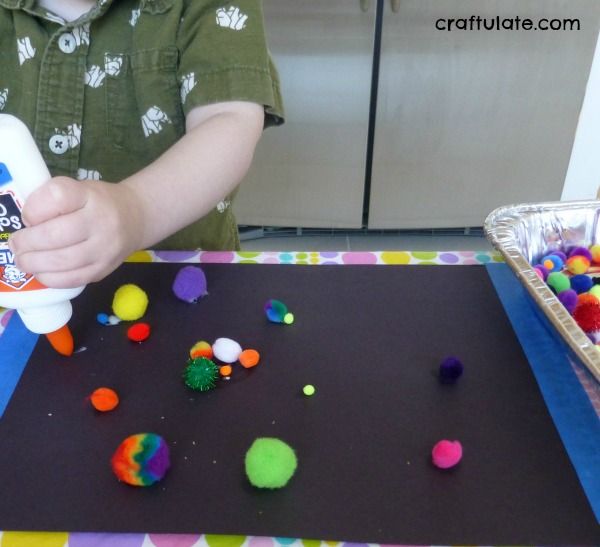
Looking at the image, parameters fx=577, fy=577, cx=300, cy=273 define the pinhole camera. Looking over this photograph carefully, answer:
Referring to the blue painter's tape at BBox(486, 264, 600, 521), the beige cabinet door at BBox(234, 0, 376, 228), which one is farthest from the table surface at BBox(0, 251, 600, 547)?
the beige cabinet door at BBox(234, 0, 376, 228)

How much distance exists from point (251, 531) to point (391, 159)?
1.06 meters

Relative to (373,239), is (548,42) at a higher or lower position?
higher

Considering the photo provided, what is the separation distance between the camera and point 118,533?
1.00 ft

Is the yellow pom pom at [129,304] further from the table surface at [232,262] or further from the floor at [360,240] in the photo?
the floor at [360,240]

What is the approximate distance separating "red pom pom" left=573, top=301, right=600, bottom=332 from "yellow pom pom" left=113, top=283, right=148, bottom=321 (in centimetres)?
35

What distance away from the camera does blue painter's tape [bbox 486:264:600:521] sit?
0.33 m

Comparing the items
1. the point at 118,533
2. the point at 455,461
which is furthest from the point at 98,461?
the point at 455,461

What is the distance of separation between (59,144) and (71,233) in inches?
10.6

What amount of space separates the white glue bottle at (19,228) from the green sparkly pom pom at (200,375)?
9 centimetres

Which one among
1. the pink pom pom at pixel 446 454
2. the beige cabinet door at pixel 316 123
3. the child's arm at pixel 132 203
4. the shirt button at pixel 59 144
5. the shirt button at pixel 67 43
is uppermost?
the shirt button at pixel 67 43

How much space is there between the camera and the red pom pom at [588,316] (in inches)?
18.1

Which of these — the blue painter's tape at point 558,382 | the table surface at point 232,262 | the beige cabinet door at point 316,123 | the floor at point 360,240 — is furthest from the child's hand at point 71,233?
the floor at point 360,240

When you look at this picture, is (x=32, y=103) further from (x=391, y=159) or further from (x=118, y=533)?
(x=391, y=159)

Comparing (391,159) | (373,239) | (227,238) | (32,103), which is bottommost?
(373,239)
